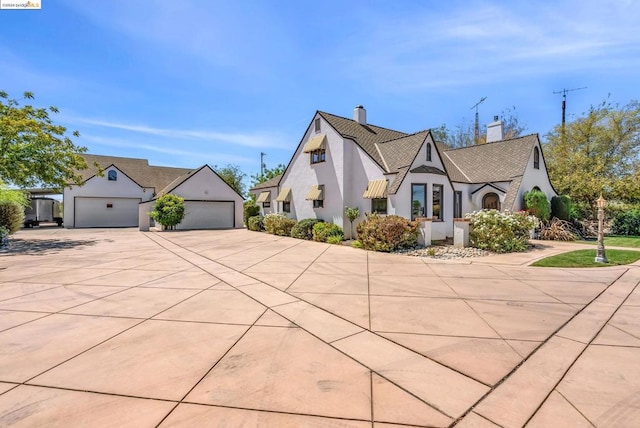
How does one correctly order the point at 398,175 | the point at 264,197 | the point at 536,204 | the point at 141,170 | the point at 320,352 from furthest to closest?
1. the point at 141,170
2. the point at 264,197
3. the point at 536,204
4. the point at 398,175
5. the point at 320,352

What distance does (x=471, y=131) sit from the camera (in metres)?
37.3

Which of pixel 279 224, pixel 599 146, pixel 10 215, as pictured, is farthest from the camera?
pixel 599 146

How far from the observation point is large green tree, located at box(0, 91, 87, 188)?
49.2 ft

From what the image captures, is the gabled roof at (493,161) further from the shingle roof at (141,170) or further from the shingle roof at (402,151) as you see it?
the shingle roof at (141,170)

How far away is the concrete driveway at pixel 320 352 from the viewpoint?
2.53 m

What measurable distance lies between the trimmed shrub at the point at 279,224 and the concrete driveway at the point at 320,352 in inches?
473

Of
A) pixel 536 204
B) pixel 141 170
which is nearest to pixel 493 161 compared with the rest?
pixel 536 204

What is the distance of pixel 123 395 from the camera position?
275cm

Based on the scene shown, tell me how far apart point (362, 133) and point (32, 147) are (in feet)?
62.6

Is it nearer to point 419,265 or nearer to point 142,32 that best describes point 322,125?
point 142,32

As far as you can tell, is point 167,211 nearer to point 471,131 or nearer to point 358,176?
point 358,176

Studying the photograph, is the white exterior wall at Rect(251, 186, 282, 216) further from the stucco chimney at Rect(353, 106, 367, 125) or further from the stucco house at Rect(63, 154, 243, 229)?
the stucco chimney at Rect(353, 106, 367, 125)

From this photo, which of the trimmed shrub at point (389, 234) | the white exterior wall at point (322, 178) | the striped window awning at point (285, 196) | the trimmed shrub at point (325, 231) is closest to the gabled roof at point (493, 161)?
the trimmed shrub at point (389, 234)

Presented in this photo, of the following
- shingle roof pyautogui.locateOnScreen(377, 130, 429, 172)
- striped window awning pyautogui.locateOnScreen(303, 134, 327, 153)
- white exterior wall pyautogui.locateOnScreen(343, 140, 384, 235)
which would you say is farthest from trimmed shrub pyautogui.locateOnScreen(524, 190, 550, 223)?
striped window awning pyautogui.locateOnScreen(303, 134, 327, 153)
